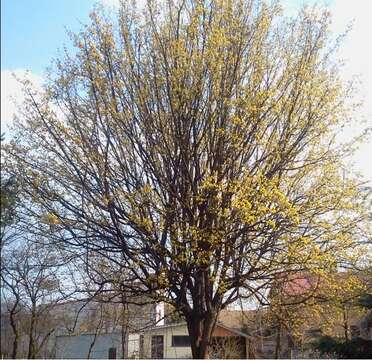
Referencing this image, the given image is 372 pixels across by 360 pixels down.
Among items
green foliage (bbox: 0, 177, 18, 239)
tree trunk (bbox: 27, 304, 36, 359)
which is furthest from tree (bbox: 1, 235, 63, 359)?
green foliage (bbox: 0, 177, 18, 239)

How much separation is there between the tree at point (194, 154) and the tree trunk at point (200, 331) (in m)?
0.03

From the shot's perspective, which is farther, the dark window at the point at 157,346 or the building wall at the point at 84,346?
the building wall at the point at 84,346

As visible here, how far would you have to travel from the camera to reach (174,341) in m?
26.4

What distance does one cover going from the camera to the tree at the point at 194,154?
387 inches

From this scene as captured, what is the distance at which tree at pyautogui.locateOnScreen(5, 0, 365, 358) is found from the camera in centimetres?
982

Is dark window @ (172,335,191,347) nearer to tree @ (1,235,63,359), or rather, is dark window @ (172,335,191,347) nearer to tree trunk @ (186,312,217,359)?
tree @ (1,235,63,359)

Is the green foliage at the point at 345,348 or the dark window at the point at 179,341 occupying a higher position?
the dark window at the point at 179,341

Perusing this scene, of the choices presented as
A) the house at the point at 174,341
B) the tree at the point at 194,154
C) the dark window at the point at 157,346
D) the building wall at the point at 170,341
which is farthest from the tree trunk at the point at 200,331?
the building wall at the point at 170,341

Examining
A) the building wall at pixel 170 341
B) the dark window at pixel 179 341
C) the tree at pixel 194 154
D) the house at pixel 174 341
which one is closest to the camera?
the tree at pixel 194 154

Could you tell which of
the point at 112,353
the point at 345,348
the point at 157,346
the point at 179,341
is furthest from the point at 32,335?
the point at 345,348

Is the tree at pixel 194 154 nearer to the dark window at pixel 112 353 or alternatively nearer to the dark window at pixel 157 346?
the dark window at pixel 157 346

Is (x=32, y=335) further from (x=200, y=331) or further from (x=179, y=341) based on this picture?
(x=200, y=331)

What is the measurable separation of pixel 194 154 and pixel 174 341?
1851 cm

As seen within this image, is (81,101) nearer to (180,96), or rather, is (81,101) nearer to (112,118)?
(112,118)
